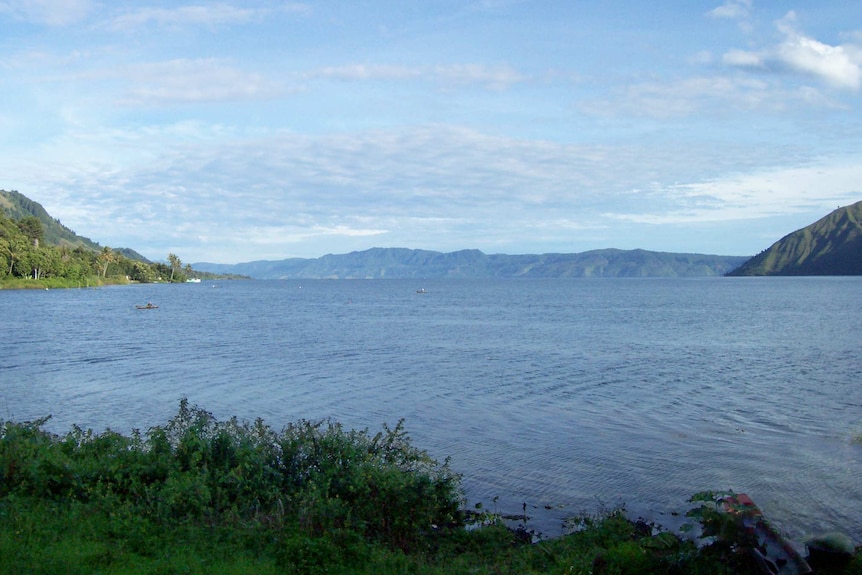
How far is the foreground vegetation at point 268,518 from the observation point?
886 centimetres

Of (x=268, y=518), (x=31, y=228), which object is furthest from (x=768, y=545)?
(x=31, y=228)

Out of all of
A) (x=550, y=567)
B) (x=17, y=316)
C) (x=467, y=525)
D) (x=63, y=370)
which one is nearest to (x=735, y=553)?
(x=550, y=567)

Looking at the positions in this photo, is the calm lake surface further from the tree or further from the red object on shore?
the tree

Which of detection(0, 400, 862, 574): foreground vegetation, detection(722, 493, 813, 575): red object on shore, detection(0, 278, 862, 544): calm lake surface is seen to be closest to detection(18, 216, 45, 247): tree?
detection(0, 278, 862, 544): calm lake surface

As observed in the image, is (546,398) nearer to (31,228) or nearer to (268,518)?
(268,518)

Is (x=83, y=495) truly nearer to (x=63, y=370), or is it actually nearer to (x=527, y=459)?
(x=527, y=459)

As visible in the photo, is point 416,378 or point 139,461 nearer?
point 139,461

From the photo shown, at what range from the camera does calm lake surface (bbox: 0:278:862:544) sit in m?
16.4

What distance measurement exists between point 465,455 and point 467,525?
5.71 m

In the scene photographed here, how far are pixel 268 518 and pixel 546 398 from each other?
18932 millimetres

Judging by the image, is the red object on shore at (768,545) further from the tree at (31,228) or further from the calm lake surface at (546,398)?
the tree at (31,228)

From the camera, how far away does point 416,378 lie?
108ft

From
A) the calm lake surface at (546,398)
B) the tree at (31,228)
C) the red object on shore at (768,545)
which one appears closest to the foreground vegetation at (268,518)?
the red object on shore at (768,545)

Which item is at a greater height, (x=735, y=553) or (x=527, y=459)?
(x=735, y=553)
